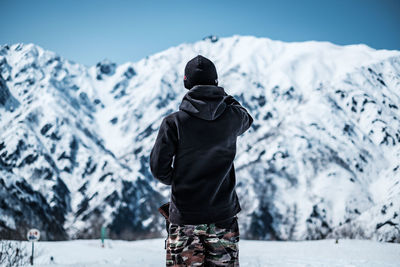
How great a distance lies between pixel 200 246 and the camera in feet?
9.65

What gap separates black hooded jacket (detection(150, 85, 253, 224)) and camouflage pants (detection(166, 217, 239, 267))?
0.08m

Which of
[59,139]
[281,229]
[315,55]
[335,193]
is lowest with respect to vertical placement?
[281,229]

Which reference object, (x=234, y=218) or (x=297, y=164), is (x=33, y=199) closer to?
(x=297, y=164)

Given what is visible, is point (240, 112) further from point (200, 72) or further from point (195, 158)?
point (195, 158)

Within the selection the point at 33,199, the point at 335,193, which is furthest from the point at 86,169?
the point at 335,193

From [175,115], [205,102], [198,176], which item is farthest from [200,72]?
[198,176]

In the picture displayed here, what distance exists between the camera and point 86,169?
168m

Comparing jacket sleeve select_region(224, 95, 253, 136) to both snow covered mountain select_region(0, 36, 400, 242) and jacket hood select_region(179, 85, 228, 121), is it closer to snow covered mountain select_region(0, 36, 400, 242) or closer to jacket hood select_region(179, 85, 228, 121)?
jacket hood select_region(179, 85, 228, 121)

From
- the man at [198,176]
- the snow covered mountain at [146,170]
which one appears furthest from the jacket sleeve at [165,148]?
the snow covered mountain at [146,170]

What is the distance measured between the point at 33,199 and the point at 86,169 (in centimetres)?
4833

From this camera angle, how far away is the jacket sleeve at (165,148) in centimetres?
286

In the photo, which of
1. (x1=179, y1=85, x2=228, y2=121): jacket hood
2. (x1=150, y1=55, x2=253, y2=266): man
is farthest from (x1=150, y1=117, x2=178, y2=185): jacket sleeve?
(x1=179, y1=85, x2=228, y2=121): jacket hood

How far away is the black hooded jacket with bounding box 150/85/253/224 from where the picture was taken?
2.88 m

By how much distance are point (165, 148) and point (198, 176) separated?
0.36 meters
